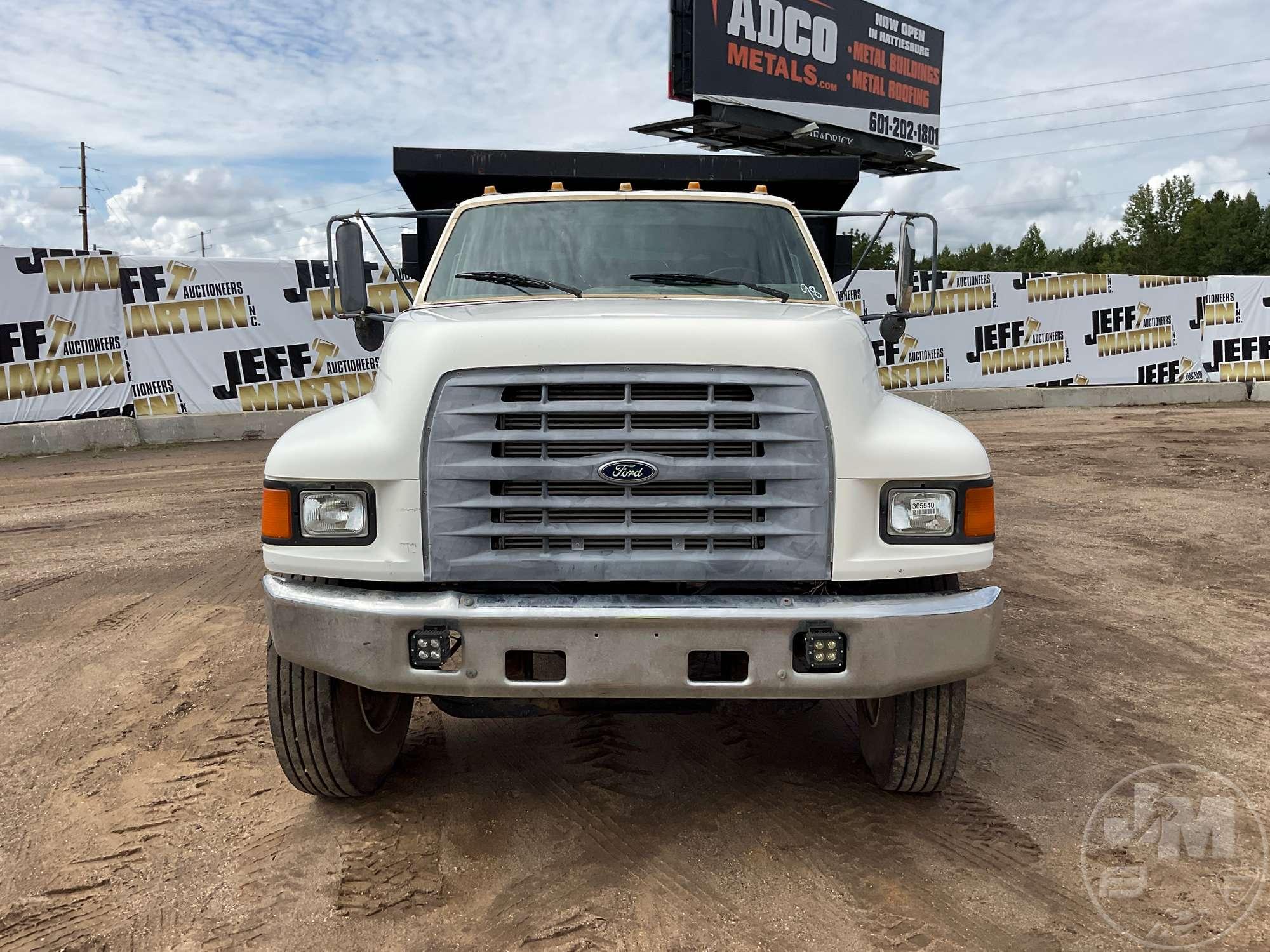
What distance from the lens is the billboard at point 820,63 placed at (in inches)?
816

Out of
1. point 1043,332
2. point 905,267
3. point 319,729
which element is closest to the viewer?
point 319,729

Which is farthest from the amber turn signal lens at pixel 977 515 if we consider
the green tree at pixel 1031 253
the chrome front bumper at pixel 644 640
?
the green tree at pixel 1031 253

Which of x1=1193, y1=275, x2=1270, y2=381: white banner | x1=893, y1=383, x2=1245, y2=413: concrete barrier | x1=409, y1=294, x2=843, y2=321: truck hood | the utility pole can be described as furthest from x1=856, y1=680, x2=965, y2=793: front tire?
the utility pole

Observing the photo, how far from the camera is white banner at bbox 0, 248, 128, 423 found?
1367 cm

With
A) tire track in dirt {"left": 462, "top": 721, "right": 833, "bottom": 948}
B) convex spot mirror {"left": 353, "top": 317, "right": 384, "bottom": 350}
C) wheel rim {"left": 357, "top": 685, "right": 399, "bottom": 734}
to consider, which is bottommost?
tire track in dirt {"left": 462, "top": 721, "right": 833, "bottom": 948}

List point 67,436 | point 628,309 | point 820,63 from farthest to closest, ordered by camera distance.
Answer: point 820,63 < point 67,436 < point 628,309

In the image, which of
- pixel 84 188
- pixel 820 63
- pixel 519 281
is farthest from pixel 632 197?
pixel 84 188

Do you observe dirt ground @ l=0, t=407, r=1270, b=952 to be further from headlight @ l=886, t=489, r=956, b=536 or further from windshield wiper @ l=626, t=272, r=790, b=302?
windshield wiper @ l=626, t=272, r=790, b=302

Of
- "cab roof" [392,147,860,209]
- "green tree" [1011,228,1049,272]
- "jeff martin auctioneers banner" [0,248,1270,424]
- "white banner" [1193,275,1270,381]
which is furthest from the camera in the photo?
"green tree" [1011,228,1049,272]

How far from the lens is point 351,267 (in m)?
4.52

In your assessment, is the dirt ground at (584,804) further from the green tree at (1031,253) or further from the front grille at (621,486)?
the green tree at (1031,253)

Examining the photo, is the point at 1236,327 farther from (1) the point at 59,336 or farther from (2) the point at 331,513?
(2) the point at 331,513

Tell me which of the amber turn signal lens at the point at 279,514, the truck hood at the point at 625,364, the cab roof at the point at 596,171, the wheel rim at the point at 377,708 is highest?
the cab roof at the point at 596,171

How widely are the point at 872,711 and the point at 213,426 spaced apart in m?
13.6
